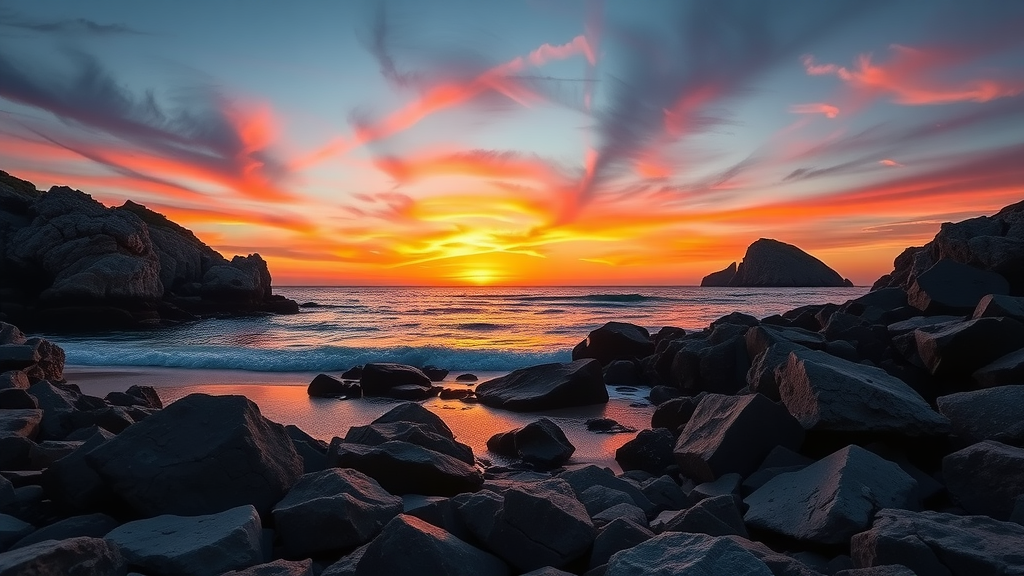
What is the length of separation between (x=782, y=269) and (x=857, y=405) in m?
109

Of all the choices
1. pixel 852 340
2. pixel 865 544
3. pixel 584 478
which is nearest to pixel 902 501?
pixel 865 544

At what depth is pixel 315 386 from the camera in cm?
1095

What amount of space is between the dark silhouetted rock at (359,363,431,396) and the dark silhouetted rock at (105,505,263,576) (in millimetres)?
7593

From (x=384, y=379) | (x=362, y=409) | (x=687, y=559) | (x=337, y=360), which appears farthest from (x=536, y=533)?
(x=337, y=360)

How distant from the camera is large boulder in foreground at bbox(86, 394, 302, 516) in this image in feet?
11.5

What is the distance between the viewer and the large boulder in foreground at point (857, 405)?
185 inches

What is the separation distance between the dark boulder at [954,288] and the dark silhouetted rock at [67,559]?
36.7ft

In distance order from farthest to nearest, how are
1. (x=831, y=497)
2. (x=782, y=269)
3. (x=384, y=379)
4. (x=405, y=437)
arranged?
(x=782, y=269), (x=384, y=379), (x=405, y=437), (x=831, y=497)

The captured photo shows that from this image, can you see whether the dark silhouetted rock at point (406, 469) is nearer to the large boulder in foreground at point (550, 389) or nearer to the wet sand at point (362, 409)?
the wet sand at point (362, 409)

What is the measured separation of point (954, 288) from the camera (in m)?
9.71

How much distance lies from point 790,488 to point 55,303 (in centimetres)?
3577

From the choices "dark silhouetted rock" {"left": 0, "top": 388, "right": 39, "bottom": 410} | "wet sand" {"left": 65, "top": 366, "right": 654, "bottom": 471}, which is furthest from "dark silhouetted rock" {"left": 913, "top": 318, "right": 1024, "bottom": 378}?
"dark silhouetted rock" {"left": 0, "top": 388, "right": 39, "bottom": 410}

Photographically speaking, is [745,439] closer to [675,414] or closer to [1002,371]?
[675,414]

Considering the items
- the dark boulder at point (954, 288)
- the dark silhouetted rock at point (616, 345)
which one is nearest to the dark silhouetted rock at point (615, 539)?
the dark boulder at point (954, 288)
